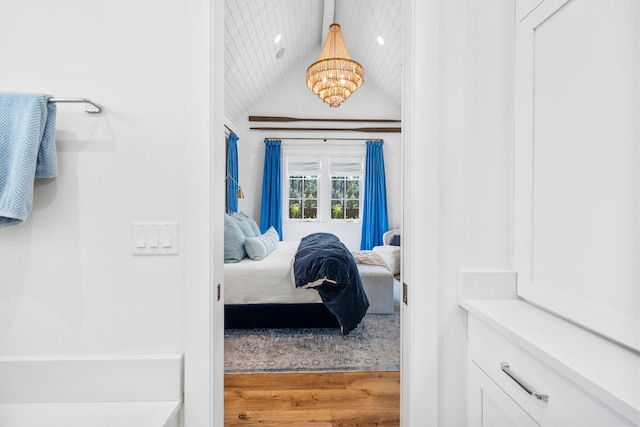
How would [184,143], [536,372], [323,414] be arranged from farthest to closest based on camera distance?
[323,414] → [184,143] → [536,372]

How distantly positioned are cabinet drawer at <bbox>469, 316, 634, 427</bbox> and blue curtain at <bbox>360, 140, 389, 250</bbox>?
4531 mm

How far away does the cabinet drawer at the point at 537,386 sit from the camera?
23.1 inches

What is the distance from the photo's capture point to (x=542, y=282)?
898 millimetres

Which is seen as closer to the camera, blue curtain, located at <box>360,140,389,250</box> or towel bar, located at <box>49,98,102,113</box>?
towel bar, located at <box>49,98,102,113</box>

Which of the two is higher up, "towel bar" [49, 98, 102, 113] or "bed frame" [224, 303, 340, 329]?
"towel bar" [49, 98, 102, 113]

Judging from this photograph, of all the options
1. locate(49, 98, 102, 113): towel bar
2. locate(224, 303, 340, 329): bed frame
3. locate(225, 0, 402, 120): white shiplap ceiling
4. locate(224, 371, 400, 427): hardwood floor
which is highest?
locate(225, 0, 402, 120): white shiplap ceiling

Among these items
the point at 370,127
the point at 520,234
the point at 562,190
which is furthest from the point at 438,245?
the point at 370,127

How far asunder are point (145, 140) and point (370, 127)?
488cm

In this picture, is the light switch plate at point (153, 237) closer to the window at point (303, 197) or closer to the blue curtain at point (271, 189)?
the blue curtain at point (271, 189)

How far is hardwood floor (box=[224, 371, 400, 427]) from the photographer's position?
166 cm

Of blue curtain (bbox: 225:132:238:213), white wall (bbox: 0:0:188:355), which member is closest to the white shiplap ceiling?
blue curtain (bbox: 225:132:238:213)

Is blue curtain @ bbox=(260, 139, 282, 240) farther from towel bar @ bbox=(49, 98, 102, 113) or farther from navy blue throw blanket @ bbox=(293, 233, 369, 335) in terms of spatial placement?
towel bar @ bbox=(49, 98, 102, 113)

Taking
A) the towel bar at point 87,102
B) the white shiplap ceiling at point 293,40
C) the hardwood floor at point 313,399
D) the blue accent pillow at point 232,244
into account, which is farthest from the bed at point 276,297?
the white shiplap ceiling at point 293,40

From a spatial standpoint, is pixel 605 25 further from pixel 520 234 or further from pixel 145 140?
pixel 145 140
